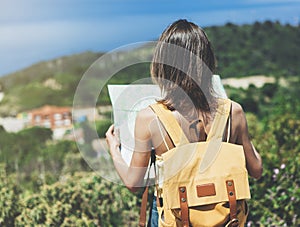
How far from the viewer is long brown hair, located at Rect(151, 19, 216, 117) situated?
63.8 inches

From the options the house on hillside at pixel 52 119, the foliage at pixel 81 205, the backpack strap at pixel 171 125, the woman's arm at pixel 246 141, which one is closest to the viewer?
the backpack strap at pixel 171 125

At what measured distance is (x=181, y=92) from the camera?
165cm

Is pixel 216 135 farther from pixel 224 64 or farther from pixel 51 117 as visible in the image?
pixel 224 64

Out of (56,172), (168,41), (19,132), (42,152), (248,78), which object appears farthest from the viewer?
(248,78)

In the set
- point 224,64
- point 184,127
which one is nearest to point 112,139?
point 184,127

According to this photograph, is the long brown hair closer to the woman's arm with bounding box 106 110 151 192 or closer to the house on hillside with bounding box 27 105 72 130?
the woman's arm with bounding box 106 110 151 192

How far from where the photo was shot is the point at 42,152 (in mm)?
5359

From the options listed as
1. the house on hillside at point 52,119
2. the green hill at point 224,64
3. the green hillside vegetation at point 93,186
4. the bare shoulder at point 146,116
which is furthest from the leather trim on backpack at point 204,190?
the green hill at point 224,64

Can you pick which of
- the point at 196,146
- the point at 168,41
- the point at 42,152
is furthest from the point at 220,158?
the point at 42,152

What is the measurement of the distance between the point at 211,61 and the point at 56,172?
10.3 feet

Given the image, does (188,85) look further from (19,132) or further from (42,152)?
(19,132)

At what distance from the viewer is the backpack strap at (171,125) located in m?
1.61

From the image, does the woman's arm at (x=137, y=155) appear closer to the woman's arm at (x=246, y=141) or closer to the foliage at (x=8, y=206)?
the woman's arm at (x=246, y=141)

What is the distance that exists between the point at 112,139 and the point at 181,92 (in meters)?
0.30
